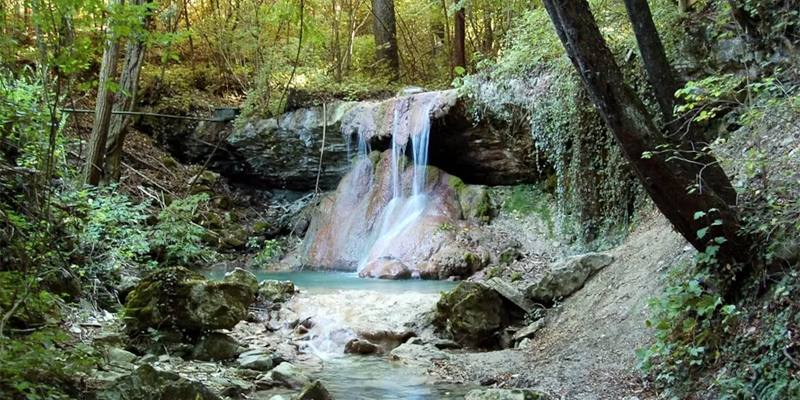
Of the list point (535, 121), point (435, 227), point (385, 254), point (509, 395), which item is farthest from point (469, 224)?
point (509, 395)

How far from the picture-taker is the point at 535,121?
33.3 feet

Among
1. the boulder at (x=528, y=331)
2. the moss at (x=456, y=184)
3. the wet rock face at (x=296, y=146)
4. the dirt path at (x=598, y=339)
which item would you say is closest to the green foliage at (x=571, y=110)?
the dirt path at (x=598, y=339)

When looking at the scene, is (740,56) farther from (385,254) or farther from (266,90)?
(266,90)

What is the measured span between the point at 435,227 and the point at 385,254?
1.07 m

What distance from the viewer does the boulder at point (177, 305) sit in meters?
6.27

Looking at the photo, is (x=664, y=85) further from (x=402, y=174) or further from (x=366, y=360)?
(x=402, y=174)

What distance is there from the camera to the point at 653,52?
481 centimetres

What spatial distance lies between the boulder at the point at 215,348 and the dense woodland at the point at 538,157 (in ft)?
2.83

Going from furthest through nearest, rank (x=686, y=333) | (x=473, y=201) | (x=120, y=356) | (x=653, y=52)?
(x=473, y=201)
(x=120, y=356)
(x=653, y=52)
(x=686, y=333)

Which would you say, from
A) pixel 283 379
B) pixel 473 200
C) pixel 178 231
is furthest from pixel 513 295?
pixel 473 200

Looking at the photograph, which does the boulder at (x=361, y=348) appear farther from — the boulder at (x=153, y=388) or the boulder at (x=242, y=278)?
the boulder at (x=153, y=388)

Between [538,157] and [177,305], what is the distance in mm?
6659

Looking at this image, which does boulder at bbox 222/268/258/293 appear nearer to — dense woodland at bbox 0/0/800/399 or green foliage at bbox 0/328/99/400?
dense woodland at bbox 0/0/800/399

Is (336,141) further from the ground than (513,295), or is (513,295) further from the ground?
(336,141)
